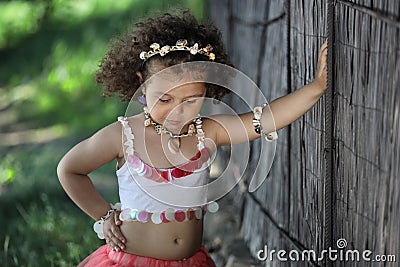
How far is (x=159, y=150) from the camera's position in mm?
3396

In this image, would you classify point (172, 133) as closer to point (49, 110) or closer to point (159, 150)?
point (159, 150)

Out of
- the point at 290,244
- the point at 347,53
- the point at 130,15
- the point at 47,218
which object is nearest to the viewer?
the point at 347,53

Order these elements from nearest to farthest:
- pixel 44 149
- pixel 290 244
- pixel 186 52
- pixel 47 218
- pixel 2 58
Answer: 1. pixel 186 52
2. pixel 290 244
3. pixel 47 218
4. pixel 44 149
5. pixel 2 58

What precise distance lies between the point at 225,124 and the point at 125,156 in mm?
384

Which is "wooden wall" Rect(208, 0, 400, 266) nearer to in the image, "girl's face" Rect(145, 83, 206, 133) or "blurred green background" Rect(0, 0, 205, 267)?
"girl's face" Rect(145, 83, 206, 133)

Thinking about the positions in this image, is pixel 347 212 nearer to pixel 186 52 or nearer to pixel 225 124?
pixel 225 124

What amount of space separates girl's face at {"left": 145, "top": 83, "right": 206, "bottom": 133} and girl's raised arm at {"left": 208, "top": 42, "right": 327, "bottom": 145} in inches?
5.8

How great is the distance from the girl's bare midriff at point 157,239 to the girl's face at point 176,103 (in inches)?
14.8

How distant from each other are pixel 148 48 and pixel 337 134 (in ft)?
2.48

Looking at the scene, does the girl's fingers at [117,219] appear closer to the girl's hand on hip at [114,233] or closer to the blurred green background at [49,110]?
the girl's hand on hip at [114,233]

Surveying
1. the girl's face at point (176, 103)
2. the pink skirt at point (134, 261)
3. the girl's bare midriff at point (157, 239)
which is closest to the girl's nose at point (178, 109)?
Answer: the girl's face at point (176, 103)

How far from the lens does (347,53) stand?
309 cm

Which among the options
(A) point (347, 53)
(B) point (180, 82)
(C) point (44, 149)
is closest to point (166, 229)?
(B) point (180, 82)

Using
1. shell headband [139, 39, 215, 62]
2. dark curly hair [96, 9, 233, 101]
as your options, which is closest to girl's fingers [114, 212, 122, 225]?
dark curly hair [96, 9, 233, 101]
